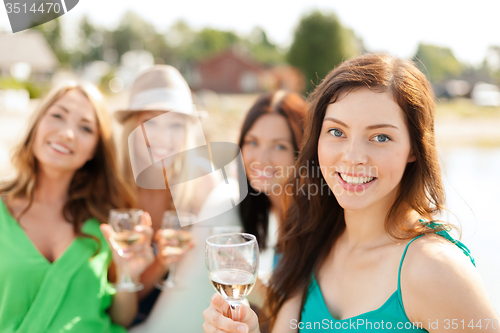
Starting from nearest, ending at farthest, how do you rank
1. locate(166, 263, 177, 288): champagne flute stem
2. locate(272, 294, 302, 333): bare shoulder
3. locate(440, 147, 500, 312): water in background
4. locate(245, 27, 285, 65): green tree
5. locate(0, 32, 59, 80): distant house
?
locate(272, 294, 302, 333): bare shoulder → locate(166, 263, 177, 288): champagne flute stem → locate(440, 147, 500, 312): water in background → locate(0, 32, 59, 80): distant house → locate(245, 27, 285, 65): green tree

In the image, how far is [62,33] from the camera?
6881cm

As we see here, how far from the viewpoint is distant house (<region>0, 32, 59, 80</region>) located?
4094cm

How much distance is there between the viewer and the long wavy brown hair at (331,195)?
5.82 ft

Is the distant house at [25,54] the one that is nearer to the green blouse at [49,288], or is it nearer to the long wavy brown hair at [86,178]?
the long wavy brown hair at [86,178]

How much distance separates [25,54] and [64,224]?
49.3 meters

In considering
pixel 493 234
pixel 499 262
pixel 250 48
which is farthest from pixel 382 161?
pixel 250 48

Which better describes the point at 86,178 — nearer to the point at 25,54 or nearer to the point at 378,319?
the point at 378,319

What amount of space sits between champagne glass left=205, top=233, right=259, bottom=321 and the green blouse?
5.20 feet

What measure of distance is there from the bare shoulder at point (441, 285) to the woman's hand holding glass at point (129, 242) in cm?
178

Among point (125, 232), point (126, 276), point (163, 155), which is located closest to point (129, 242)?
point (125, 232)

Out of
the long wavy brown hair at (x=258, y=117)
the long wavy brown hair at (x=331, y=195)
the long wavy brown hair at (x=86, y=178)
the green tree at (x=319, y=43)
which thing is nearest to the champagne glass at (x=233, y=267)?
the long wavy brown hair at (x=331, y=195)

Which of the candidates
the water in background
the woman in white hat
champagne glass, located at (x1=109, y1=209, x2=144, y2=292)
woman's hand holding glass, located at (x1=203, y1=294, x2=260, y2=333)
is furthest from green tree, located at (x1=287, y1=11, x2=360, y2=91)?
woman's hand holding glass, located at (x1=203, y1=294, x2=260, y2=333)

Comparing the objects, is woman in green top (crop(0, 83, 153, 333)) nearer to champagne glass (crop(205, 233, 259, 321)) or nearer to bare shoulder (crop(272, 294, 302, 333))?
bare shoulder (crop(272, 294, 302, 333))

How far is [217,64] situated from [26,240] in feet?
172
